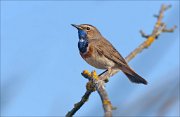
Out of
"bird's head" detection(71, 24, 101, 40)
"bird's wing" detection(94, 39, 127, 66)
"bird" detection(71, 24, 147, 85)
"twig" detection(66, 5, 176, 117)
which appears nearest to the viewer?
"twig" detection(66, 5, 176, 117)

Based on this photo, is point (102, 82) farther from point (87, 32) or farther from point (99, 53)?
point (87, 32)

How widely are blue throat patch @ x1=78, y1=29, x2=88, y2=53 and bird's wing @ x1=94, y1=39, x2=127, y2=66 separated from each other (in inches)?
6.4

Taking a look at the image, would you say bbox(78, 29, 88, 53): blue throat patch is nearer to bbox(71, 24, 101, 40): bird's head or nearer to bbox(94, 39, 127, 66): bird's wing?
bbox(71, 24, 101, 40): bird's head

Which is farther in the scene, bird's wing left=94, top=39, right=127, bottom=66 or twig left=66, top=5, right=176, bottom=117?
bird's wing left=94, top=39, right=127, bottom=66

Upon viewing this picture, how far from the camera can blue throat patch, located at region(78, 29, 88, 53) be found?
22.1 feet

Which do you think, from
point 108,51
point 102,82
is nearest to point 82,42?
point 108,51

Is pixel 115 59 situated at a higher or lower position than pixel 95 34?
lower

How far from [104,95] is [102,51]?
3987mm

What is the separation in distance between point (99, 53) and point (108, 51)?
23 cm

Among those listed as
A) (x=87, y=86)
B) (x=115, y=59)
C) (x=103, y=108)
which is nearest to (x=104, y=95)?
(x=103, y=108)

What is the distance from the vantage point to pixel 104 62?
6660 mm

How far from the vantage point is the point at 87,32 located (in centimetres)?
742

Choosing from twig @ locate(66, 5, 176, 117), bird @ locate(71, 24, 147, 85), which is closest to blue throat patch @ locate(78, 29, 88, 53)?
bird @ locate(71, 24, 147, 85)

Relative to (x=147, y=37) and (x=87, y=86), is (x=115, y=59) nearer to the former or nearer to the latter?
(x=147, y=37)
